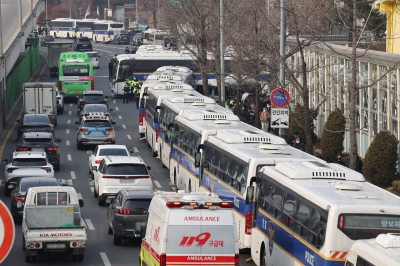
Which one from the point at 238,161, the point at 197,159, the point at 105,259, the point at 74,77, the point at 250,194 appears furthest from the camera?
the point at 74,77

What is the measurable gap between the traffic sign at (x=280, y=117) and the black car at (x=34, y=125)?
15405 mm

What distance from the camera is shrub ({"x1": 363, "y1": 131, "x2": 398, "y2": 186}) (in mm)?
29078

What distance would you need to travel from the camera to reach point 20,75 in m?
66.6

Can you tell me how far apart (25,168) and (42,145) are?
5527 mm

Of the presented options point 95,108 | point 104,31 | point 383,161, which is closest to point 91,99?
point 95,108

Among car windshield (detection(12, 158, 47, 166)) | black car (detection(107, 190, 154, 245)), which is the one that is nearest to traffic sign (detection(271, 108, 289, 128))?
black car (detection(107, 190, 154, 245))

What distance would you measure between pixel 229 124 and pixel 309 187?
1249 cm

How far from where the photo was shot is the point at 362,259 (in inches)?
516

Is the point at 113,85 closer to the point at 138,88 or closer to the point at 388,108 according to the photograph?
the point at 138,88

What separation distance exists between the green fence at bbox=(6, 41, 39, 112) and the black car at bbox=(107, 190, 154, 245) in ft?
109

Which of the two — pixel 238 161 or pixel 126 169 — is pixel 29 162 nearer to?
pixel 126 169

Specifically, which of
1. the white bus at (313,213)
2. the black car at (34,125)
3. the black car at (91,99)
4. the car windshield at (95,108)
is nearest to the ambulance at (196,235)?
the white bus at (313,213)

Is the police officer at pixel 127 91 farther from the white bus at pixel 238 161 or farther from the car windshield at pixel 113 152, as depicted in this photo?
the white bus at pixel 238 161

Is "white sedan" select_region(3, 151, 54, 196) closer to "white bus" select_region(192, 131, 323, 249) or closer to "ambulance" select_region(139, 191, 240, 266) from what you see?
"white bus" select_region(192, 131, 323, 249)
